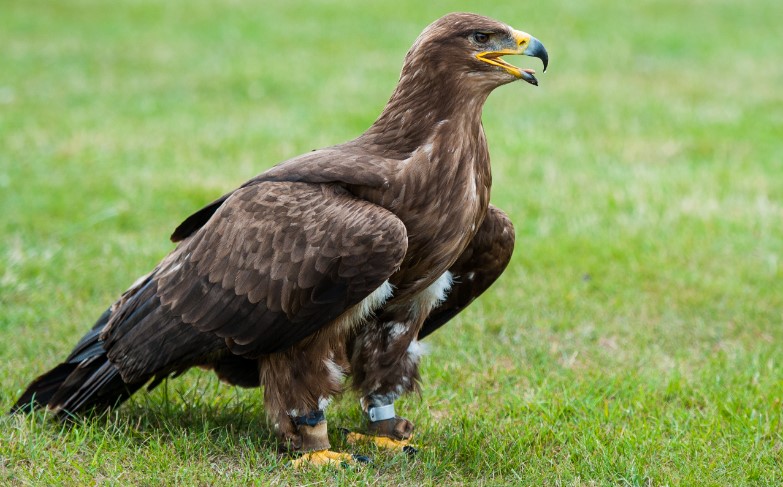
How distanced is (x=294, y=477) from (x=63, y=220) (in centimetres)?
482

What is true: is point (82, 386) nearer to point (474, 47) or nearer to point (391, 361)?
point (391, 361)

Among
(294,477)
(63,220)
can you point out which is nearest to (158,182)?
(63,220)

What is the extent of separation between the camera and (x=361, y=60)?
50.6 feet

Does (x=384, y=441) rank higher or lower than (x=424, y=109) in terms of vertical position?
lower

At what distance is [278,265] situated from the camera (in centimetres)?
471

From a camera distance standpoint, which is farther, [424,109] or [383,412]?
[383,412]

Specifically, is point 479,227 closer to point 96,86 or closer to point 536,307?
point 536,307

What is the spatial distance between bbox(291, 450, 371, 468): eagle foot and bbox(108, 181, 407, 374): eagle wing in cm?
51

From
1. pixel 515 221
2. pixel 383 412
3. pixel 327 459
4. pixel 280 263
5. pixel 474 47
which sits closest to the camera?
pixel 280 263

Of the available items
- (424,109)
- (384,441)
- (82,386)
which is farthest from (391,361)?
(82,386)

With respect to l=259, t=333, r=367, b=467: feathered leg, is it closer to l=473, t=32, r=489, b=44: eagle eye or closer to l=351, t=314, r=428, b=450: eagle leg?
l=351, t=314, r=428, b=450: eagle leg

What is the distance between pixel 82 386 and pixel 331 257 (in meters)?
1.53

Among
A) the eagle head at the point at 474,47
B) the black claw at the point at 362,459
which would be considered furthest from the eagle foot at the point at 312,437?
the eagle head at the point at 474,47

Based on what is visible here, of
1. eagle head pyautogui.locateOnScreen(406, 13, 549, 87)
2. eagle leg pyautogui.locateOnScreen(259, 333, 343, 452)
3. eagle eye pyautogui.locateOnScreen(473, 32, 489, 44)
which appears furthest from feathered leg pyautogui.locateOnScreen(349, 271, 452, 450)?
eagle eye pyautogui.locateOnScreen(473, 32, 489, 44)
